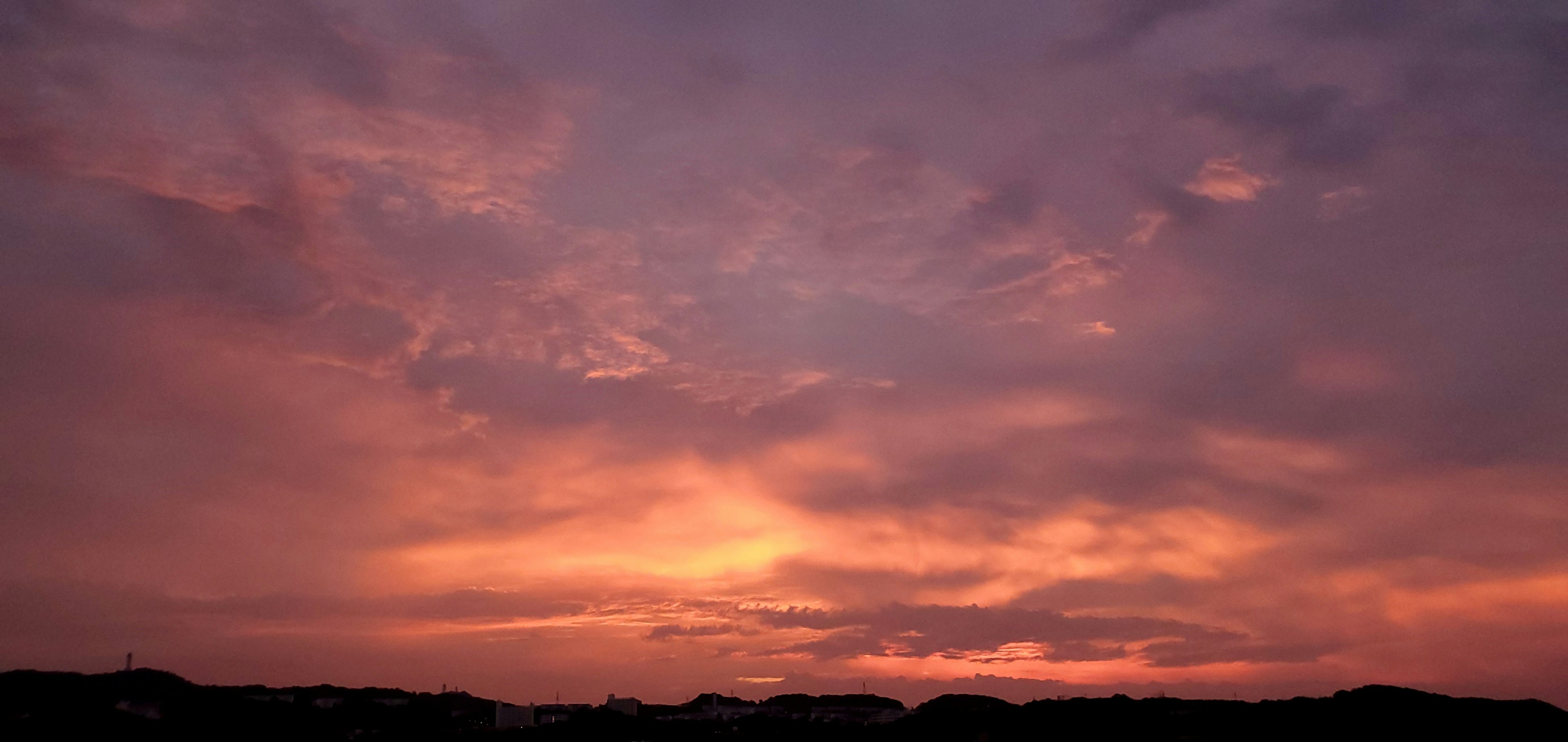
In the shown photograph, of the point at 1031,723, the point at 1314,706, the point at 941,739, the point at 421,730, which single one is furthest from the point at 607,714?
the point at 1314,706

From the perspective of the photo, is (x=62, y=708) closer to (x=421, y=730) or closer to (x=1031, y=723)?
(x=421, y=730)

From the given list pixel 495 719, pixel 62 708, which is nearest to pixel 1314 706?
pixel 495 719

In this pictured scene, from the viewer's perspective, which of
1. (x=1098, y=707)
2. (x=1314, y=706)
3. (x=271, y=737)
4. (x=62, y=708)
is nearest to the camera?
(x=62, y=708)

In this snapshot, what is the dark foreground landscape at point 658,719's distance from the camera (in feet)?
388

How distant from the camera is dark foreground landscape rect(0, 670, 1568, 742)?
388 ft

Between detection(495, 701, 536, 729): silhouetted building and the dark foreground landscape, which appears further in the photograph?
detection(495, 701, 536, 729): silhouetted building

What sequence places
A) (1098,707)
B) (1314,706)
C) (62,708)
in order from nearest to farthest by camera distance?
(62,708) < (1314,706) < (1098,707)

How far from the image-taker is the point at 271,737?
126 meters

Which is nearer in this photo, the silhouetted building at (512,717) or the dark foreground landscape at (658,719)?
the dark foreground landscape at (658,719)

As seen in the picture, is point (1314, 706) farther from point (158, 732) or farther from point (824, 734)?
point (158, 732)

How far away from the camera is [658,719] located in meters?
175

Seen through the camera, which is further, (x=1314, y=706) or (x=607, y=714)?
(x=607, y=714)

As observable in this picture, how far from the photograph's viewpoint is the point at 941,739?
150 meters

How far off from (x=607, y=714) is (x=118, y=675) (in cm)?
6505
